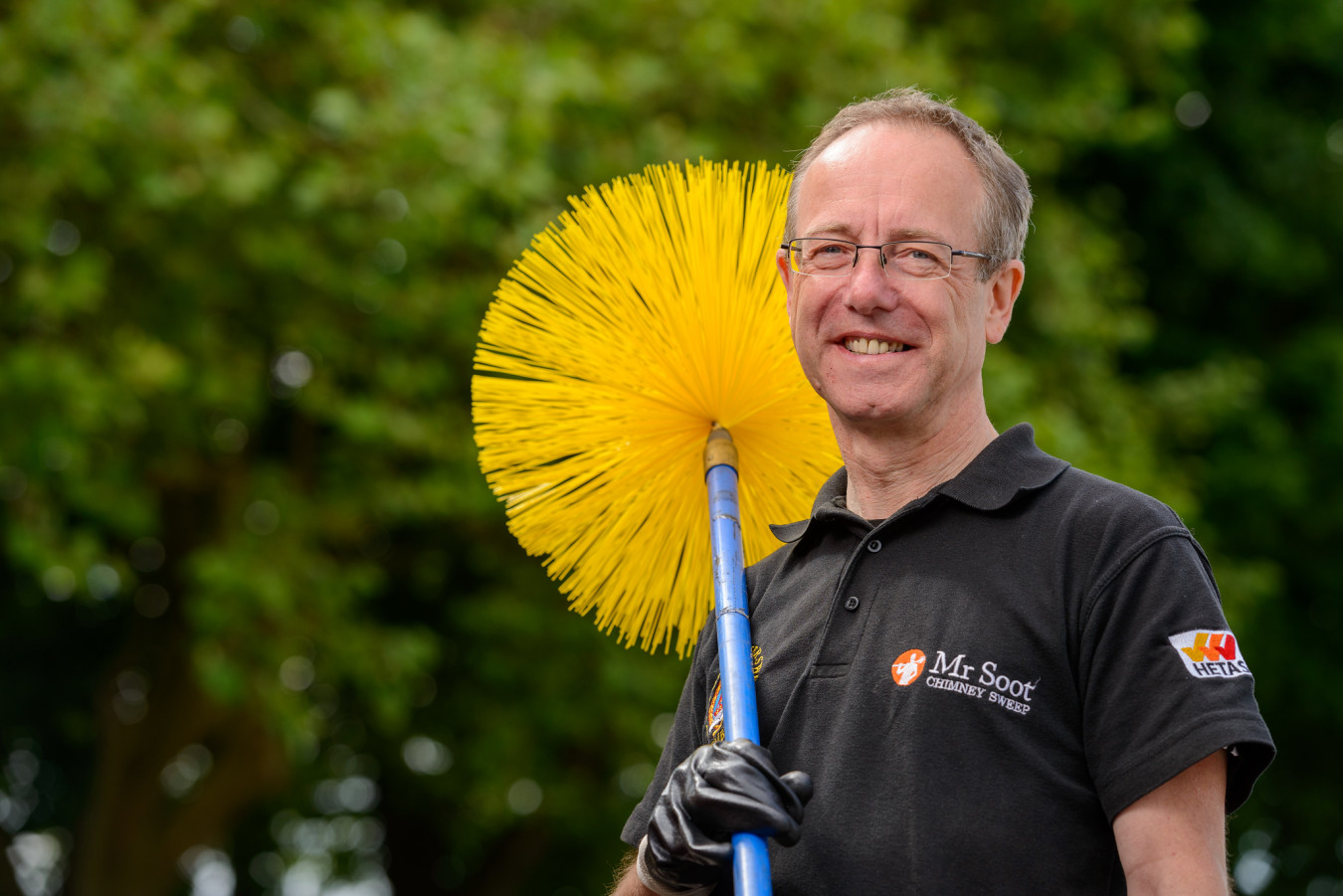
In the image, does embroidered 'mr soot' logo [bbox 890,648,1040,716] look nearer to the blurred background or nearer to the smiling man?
the smiling man

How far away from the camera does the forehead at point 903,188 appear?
1.97m

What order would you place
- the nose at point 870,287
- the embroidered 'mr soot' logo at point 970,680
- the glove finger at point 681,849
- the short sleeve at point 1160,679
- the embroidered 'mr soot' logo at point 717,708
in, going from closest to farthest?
the short sleeve at point 1160,679 < the embroidered 'mr soot' logo at point 970,680 < the glove finger at point 681,849 < the nose at point 870,287 < the embroidered 'mr soot' logo at point 717,708

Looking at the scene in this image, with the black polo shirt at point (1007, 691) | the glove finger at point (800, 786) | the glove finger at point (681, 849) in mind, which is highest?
the black polo shirt at point (1007, 691)

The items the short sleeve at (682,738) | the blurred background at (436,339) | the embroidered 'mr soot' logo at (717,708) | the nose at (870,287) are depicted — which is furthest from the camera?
the blurred background at (436,339)

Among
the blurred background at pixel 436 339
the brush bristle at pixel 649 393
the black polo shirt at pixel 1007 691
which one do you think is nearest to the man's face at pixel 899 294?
the black polo shirt at pixel 1007 691

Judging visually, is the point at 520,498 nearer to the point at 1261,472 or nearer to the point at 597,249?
the point at 597,249

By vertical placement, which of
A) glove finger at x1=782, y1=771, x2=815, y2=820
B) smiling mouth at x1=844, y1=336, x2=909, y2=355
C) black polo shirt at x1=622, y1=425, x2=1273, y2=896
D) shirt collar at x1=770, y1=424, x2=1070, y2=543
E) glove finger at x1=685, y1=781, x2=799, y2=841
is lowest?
glove finger at x1=685, y1=781, x2=799, y2=841

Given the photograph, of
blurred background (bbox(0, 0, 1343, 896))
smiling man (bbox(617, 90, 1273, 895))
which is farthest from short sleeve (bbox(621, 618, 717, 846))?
blurred background (bbox(0, 0, 1343, 896))

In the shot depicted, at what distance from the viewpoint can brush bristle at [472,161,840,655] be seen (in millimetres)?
2514

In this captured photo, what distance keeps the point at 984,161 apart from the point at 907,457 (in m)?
0.46

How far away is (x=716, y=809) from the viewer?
1820 mm

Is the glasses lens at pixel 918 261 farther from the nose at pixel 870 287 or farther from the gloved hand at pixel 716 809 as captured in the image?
the gloved hand at pixel 716 809

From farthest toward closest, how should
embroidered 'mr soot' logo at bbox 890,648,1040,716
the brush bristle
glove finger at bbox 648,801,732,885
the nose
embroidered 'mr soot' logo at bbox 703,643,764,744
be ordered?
the brush bristle < embroidered 'mr soot' logo at bbox 703,643,764,744 < the nose < glove finger at bbox 648,801,732,885 < embroidered 'mr soot' logo at bbox 890,648,1040,716

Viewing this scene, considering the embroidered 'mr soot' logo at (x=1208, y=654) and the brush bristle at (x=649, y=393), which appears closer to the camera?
the embroidered 'mr soot' logo at (x=1208, y=654)
